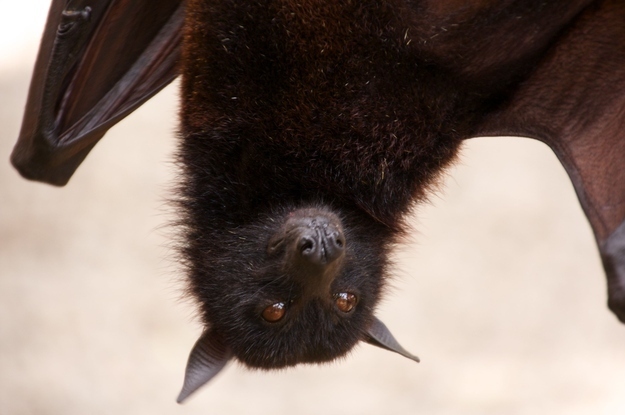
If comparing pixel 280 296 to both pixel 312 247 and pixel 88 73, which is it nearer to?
pixel 312 247

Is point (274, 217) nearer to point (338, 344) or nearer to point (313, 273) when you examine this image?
point (313, 273)

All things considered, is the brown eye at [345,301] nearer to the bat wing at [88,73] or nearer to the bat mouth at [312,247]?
the bat mouth at [312,247]

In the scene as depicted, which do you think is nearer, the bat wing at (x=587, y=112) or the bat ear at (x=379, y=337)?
the bat wing at (x=587, y=112)

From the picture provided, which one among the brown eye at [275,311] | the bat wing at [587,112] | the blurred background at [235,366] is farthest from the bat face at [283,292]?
the blurred background at [235,366]

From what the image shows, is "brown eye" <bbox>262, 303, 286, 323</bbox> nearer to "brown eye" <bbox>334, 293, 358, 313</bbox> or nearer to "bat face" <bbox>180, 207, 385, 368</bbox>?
"bat face" <bbox>180, 207, 385, 368</bbox>

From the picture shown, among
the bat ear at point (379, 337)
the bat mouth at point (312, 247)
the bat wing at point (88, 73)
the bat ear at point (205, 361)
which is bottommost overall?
the bat ear at point (379, 337)

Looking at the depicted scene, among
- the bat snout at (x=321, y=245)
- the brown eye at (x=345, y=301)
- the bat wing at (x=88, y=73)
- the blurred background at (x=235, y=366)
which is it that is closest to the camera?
the bat snout at (x=321, y=245)
